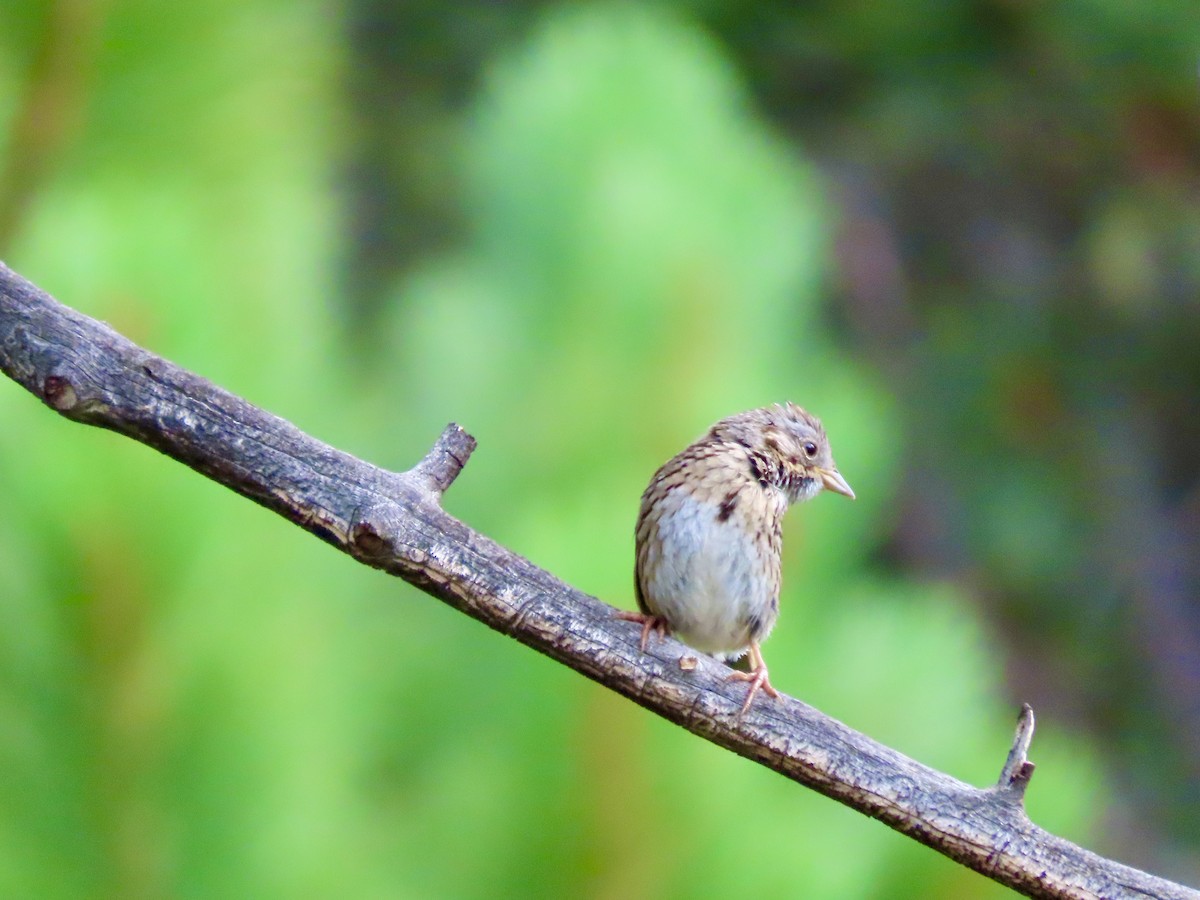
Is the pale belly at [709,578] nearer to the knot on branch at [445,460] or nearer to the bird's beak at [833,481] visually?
the bird's beak at [833,481]

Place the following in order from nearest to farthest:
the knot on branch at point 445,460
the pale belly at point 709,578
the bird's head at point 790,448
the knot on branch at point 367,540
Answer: the knot on branch at point 367,540
the knot on branch at point 445,460
the pale belly at point 709,578
the bird's head at point 790,448

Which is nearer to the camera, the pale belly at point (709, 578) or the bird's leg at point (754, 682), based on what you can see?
the bird's leg at point (754, 682)

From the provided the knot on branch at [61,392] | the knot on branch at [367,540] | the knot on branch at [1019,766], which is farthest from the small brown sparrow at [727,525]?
the knot on branch at [61,392]

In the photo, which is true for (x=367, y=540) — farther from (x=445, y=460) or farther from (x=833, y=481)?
(x=833, y=481)

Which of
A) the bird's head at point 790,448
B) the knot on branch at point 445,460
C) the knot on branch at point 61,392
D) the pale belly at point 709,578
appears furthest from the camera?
the bird's head at point 790,448

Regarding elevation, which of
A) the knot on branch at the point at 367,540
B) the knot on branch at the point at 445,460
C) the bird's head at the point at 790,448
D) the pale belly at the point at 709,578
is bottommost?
the knot on branch at the point at 367,540

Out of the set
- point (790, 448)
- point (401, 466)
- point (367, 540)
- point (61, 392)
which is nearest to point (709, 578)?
point (790, 448)

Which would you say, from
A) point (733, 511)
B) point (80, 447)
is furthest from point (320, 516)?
point (733, 511)
